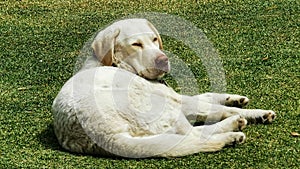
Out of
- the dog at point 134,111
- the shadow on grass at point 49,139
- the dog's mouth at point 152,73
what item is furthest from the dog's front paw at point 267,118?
the shadow on grass at point 49,139

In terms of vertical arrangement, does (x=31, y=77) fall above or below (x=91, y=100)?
below

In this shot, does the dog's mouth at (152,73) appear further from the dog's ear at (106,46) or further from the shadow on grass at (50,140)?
the shadow on grass at (50,140)

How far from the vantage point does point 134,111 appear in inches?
219

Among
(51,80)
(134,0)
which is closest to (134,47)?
(51,80)

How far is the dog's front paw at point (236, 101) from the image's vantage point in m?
6.57

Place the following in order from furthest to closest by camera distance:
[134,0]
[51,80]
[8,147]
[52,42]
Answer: [134,0] < [52,42] < [51,80] < [8,147]

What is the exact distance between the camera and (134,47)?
19.9 ft

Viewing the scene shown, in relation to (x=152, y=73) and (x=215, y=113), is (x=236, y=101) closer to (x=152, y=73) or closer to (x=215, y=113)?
(x=215, y=113)

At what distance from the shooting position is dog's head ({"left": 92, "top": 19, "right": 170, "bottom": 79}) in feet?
19.8

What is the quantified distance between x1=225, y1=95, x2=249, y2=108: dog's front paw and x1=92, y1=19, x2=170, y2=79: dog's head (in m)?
0.82

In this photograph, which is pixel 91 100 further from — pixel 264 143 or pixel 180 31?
pixel 180 31

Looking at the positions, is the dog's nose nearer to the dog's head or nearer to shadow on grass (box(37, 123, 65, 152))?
the dog's head

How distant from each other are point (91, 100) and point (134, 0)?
625 centimetres

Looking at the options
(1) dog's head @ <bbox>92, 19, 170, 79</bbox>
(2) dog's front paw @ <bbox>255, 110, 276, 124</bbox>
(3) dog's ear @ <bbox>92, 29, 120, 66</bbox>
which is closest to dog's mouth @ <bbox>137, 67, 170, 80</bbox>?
(1) dog's head @ <bbox>92, 19, 170, 79</bbox>
